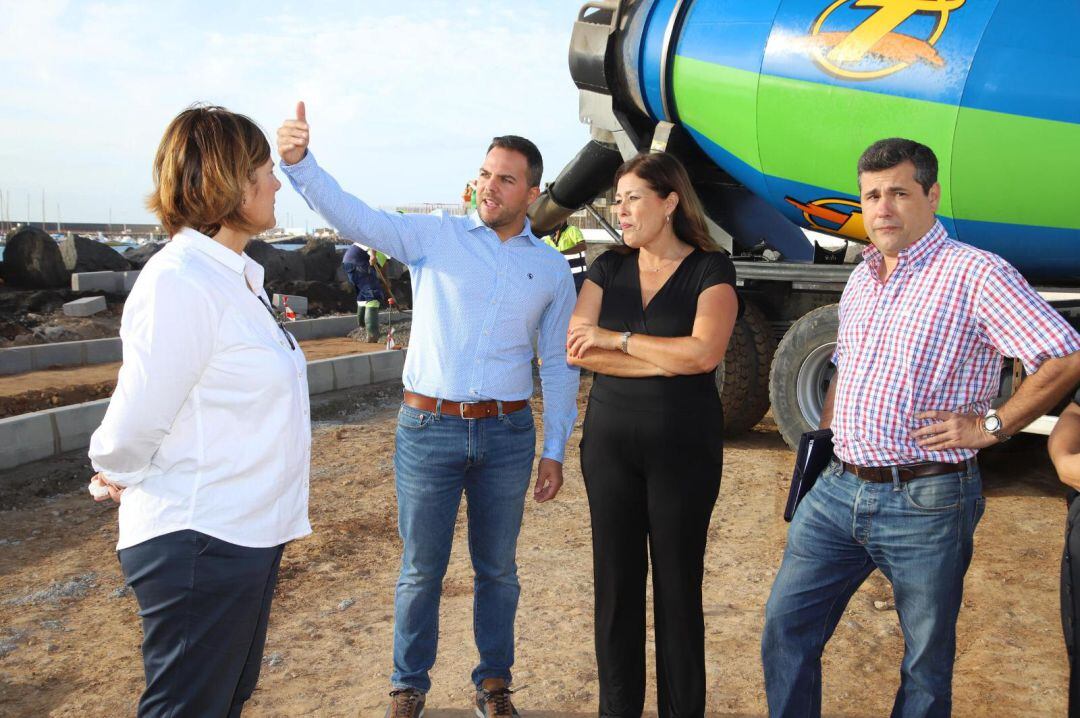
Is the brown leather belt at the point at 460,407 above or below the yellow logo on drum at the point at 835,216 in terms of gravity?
below

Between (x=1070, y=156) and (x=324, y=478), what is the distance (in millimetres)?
5165

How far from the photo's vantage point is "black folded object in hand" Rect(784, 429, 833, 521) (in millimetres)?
2844

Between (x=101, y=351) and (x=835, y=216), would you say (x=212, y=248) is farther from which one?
(x=101, y=351)

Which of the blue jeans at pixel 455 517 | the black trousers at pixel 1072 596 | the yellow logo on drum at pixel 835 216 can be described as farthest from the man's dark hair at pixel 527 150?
the yellow logo on drum at pixel 835 216

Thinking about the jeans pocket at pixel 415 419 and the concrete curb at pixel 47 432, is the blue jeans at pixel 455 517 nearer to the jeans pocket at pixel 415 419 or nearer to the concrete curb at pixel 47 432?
the jeans pocket at pixel 415 419

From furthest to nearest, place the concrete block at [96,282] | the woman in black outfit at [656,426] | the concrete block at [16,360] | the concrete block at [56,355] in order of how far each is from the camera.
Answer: the concrete block at [96,282] < the concrete block at [56,355] < the concrete block at [16,360] < the woman in black outfit at [656,426]

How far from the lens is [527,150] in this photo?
3.20m

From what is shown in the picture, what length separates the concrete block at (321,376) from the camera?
373 inches

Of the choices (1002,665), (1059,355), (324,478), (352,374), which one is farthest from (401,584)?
(352,374)

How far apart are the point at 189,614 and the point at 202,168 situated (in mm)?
994

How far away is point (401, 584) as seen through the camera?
A: 3197 mm

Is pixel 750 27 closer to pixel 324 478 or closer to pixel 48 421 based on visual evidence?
pixel 324 478

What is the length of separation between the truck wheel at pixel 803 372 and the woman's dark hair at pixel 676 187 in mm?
3512

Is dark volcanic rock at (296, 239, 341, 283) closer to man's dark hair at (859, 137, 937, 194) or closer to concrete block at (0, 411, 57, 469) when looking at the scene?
concrete block at (0, 411, 57, 469)
